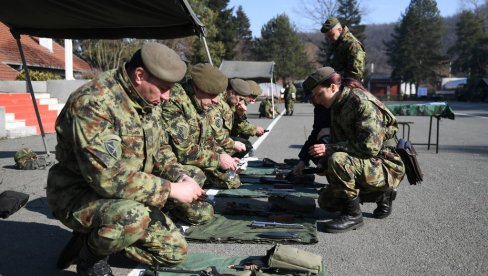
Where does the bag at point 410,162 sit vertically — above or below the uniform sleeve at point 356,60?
below

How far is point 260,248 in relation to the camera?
4.11 metres

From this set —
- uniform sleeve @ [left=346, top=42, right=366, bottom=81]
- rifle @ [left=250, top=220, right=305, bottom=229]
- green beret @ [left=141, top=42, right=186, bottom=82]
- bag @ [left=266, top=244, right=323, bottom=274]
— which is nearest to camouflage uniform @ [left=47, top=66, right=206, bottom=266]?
green beret @ [left=141, top=42, right=186, bottom=82]

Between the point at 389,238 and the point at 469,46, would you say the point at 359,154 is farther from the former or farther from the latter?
the point at 469,46

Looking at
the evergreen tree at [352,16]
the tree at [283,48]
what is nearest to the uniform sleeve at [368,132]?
the evergreen tree at [352,16]

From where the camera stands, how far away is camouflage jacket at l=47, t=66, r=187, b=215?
2965 mm

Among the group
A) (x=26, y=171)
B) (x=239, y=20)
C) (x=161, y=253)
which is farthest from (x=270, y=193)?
(x=239, y=20)

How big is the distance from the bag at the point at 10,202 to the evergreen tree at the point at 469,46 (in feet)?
240

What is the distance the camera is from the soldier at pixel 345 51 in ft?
24.6

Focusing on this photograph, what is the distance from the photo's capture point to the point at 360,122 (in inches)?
179

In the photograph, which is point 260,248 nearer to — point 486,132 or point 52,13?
point 52,13

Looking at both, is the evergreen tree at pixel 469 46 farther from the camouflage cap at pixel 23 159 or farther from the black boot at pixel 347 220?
the black boot at pixel 347 220

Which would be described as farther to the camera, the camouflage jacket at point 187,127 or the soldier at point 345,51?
the soldier at point 345,51

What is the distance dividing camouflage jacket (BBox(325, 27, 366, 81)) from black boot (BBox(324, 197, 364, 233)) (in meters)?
3.14

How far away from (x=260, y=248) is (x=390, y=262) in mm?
1015
